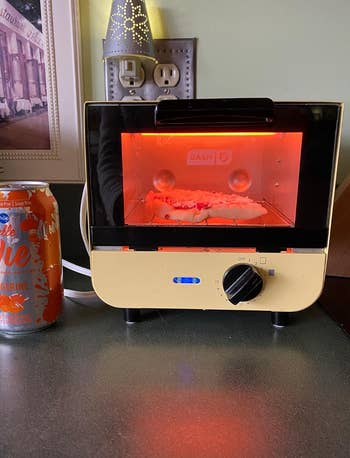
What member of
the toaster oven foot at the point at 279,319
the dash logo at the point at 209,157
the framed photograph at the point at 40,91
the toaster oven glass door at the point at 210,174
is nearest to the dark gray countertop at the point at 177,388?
the toaster oven foot at the point at 279,319

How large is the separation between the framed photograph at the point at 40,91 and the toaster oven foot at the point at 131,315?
377mm

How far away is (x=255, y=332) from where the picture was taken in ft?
1.91

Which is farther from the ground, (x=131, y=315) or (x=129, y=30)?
(x=129, y=30)

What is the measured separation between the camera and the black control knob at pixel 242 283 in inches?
20.6

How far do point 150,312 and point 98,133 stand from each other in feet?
1.02

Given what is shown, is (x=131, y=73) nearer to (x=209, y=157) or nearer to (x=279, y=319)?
(x=209, y=157)

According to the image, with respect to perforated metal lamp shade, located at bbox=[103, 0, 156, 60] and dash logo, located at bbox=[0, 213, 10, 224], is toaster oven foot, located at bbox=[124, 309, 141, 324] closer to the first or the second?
dash logo, located at bbox=[0, 213, 10, 224]

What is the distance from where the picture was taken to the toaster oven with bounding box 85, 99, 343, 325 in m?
0.51

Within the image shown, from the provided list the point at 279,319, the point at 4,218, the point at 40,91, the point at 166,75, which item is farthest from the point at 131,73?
the point at 279,319

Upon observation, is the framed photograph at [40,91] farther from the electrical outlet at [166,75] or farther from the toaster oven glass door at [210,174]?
the toaster oven glass door at [210,174]

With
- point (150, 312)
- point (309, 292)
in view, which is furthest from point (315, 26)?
point (150, 312)

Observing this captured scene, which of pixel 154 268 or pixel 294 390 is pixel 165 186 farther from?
pixel 294 390

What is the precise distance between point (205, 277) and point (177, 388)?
0.16 m

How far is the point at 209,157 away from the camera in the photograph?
586 mm
